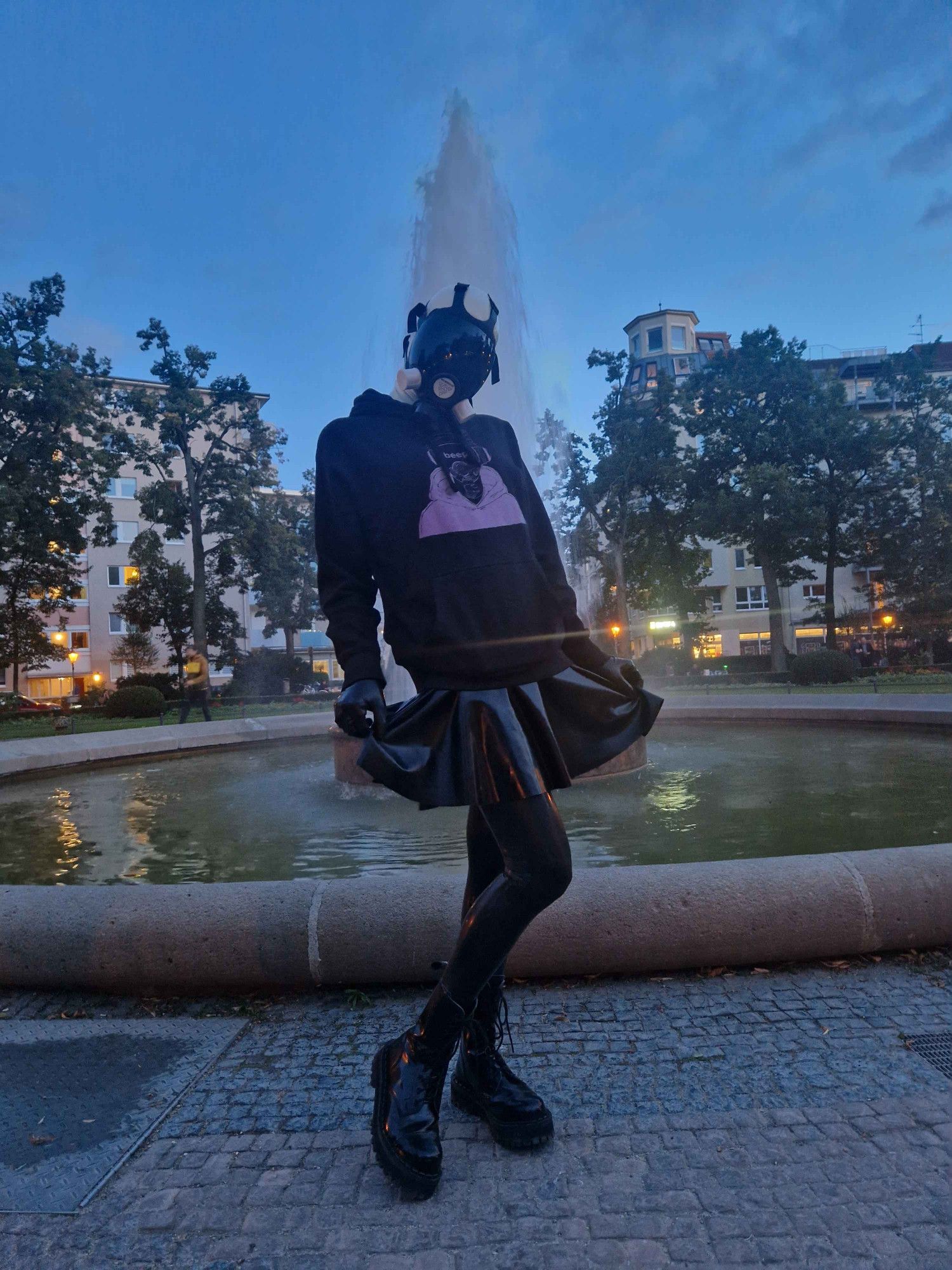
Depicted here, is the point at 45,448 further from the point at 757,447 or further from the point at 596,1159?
the point at 596,1159

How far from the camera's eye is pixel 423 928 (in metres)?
3.18

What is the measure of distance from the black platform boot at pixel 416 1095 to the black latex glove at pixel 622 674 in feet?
3.26

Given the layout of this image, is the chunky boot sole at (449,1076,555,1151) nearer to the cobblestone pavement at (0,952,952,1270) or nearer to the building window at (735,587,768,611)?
the cobblestone pavement at (0,952,952,1270)

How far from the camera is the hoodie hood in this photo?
8.38ft

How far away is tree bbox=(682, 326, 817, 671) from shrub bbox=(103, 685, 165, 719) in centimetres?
2402

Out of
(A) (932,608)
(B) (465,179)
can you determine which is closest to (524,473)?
(B) (465,179)

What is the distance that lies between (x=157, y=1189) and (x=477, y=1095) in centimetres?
84

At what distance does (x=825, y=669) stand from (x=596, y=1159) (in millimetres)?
26676

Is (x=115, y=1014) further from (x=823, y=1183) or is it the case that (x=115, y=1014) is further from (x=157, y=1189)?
(x=823, y=1183)

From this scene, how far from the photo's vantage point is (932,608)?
3975cm

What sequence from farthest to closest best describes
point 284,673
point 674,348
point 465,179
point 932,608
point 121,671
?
1. point 674,348
2. point 121,671
3. point 284,673
4. point 932,608
5. point 465,179

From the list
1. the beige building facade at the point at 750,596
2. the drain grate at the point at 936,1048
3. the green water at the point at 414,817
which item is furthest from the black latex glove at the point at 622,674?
the beige building facade at the point at 750,596

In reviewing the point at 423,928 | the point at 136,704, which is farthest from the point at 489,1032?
the point at 136,704

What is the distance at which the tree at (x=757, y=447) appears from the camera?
35781mm
